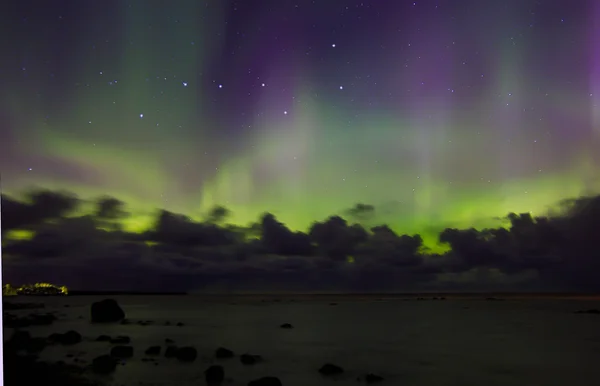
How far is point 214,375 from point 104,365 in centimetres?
114

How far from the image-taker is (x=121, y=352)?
5.99 meters

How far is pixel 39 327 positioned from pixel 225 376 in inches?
195

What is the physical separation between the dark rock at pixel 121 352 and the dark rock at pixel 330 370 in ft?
7.34

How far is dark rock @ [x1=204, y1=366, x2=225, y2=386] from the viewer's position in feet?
17.1

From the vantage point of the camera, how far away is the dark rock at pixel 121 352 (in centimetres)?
593

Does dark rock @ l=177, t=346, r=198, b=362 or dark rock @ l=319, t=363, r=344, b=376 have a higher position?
dark rock @ l=177, t=346, r=198, b=362

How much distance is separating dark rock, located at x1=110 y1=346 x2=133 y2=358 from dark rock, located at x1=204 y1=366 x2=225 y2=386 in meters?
1.07

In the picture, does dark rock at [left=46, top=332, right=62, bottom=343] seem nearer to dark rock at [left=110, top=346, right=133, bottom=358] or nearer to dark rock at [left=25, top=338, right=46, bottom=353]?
dark rock at [left=25, top=338, right=46, bottom=353]

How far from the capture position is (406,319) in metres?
12.7

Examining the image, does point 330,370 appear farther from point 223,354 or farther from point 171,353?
point 171,353

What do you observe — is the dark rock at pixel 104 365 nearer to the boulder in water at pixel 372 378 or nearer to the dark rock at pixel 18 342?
the dark rock at pixel 18 342

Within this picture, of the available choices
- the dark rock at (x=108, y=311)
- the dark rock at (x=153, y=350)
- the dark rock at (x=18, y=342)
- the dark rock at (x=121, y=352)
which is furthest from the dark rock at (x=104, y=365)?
the dark rock at (x=108, y=311)

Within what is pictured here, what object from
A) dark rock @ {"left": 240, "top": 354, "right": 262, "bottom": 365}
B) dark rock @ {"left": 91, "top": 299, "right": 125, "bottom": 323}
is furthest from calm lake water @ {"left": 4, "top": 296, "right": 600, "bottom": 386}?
dark rock @ {"left": 91, "top": 299, "right": 125, "bottom": 323}

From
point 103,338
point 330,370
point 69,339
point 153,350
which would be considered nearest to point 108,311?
point 103,338
